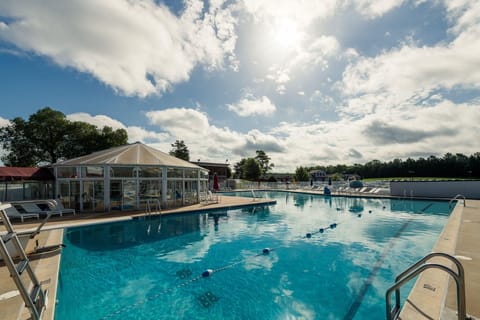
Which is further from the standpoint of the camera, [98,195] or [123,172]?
[123,172]

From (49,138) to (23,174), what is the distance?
18.4 m

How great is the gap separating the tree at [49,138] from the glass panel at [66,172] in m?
15.5

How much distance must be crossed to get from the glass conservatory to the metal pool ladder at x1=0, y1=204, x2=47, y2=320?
387 inches

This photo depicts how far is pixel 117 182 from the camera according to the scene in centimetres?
1367

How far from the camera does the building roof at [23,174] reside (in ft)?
41.6

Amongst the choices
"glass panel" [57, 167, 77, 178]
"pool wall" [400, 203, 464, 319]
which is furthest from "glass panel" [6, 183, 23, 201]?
"pool wall" [400, 203, 464, 319]

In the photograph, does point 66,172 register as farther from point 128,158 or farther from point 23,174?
point 128,158

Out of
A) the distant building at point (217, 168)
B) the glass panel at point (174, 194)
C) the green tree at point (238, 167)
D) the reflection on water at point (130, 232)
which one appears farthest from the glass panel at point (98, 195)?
the green tree at point (238, 167)

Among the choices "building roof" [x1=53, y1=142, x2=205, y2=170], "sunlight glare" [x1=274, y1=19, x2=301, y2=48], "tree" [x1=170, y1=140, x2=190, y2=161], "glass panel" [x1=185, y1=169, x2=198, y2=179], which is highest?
"sunlight glare" [x1=274, y1=19, x2=301, y2=48]

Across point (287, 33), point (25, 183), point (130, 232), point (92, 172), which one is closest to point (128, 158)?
point (92, 172)

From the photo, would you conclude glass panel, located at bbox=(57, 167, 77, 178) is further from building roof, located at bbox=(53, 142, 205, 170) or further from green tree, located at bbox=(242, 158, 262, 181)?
green tree, located at bbox=(242, 158, 262, 181)

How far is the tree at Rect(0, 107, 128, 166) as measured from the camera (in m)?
27.1

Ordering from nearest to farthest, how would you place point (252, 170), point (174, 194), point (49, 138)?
point (174, 194)
point (49, 138)
point (252, 170)

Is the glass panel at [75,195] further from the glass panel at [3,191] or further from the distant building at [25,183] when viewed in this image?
the glass panel at [3,191]
